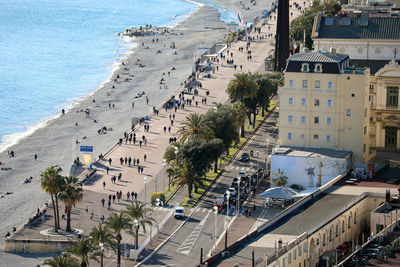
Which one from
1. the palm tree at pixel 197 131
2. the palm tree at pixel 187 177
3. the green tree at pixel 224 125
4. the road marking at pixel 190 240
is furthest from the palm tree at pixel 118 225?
the green tree at pixel 224 125

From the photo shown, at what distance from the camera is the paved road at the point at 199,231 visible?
9512cm

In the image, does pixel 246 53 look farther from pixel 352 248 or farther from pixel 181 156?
pixel 352 248

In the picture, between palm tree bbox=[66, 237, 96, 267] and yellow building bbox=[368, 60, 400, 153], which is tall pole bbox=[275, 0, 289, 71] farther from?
palm tree bbox=[66, 237, 96, 267]

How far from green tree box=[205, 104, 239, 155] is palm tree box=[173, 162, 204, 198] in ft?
36.9

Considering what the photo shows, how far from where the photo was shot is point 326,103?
11288cm

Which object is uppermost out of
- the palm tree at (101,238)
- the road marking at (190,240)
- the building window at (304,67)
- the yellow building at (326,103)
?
the building window at (304,67)

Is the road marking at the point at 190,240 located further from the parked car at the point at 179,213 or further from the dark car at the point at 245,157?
the dark car at the point at 245,157

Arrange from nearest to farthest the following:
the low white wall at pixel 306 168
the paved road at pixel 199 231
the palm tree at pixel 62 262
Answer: the palm tree at pixel 62 262 → the paved road at pixel 199 231 → the low white wall at pixel 306 168

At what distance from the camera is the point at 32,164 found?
457ft

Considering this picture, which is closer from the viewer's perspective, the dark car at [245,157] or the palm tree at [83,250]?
the palm tree at [83,250]

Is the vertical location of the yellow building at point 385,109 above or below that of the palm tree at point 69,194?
above

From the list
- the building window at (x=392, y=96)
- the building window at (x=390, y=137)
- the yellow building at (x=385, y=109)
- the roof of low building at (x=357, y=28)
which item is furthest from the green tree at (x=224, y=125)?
the building window at (x=392, y=96)

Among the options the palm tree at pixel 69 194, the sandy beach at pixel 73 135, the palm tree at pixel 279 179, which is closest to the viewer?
the palm tree at pixel 69 194

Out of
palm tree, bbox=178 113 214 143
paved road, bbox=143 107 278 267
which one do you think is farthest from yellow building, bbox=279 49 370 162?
palm tree, bbox=178 113 214 143
